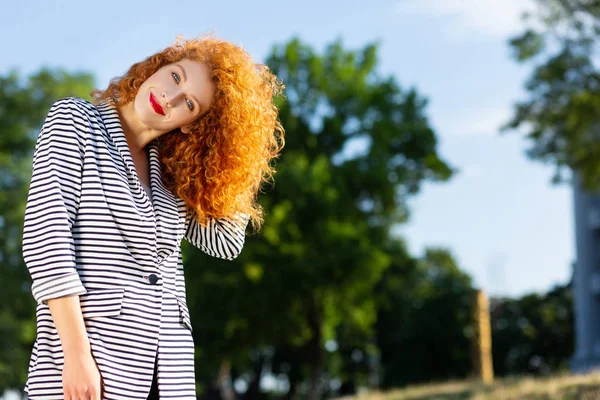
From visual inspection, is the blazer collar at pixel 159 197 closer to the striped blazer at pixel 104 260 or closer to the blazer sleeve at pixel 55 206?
the striped blazer at pixel 104 260

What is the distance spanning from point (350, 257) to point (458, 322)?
11.6 m

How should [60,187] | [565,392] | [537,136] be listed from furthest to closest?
[537,136] < [565,392] < [60,187]

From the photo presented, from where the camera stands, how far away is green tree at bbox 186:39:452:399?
22562 millimetres

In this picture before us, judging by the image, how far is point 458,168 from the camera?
2575 cm

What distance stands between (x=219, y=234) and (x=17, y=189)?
24.3 meters

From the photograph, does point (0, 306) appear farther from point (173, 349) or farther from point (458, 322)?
point (173, 349)

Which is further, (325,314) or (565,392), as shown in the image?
(325,314)

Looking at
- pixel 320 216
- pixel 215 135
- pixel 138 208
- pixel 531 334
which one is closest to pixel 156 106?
pixel 215 135

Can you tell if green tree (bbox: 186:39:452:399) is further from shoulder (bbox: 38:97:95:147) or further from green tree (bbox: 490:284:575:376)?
shoulder (bbox: 38:97:95:147)

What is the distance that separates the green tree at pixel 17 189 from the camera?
920 inches

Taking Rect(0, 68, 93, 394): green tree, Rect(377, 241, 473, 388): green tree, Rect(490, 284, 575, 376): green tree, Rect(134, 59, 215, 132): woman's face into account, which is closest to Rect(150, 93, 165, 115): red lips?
Rect(134, 59, 215, 132): woman's face

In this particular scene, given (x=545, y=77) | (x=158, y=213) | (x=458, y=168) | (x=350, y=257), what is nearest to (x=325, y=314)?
(x=350, y=257)

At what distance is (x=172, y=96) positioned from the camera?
253 centimetres

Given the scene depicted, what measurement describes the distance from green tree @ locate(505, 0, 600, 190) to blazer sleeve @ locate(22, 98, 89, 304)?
47.5 ft
